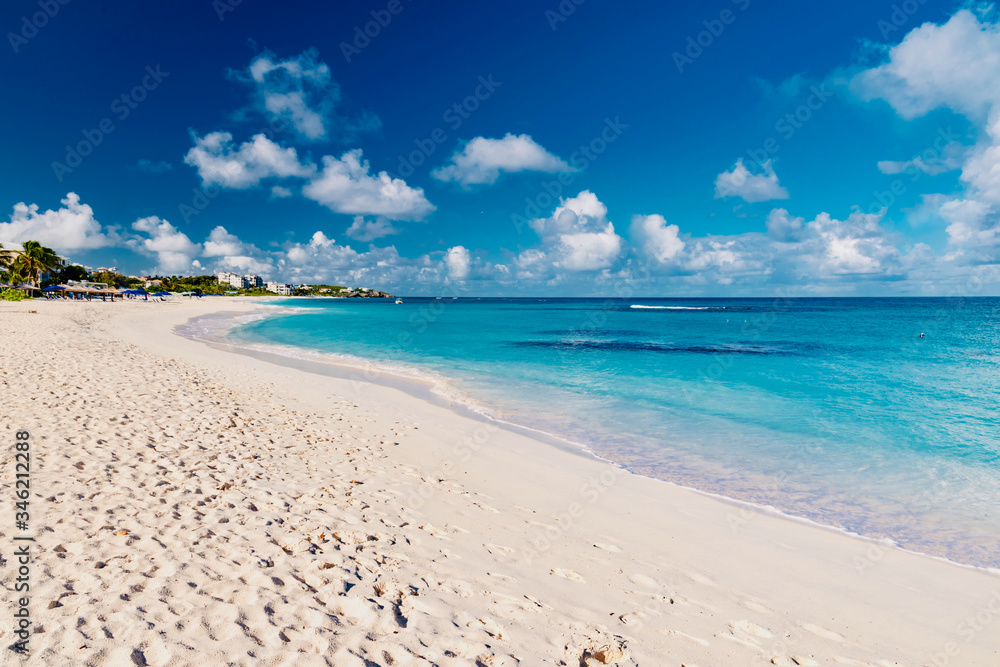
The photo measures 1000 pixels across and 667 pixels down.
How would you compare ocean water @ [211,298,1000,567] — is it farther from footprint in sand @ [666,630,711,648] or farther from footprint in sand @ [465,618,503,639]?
footprint in sand @ [465,618,503,639]

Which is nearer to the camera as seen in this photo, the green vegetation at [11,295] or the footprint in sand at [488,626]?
the footprint in sand at [488,626]

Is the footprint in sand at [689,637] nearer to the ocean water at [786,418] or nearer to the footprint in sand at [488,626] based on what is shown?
the footprint in sand at [488,626]

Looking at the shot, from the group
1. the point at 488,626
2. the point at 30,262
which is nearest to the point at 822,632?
the point at 488,626

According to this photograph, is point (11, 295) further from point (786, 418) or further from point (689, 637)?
point (786, 418)

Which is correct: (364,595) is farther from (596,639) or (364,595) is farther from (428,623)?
(596,639)

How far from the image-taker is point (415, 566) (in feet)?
17.1

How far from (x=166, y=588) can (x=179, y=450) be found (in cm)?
480

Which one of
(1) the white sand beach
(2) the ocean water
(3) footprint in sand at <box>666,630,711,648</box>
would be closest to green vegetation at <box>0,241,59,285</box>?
(2) the ocean water

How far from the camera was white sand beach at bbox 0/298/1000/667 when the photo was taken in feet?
12.9

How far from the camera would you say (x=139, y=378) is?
46.8ft

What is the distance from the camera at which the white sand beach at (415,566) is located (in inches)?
155

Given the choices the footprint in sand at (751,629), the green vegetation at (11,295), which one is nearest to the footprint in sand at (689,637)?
the footprint in sand at (751,629)

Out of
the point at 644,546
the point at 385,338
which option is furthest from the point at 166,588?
the point at 385,338

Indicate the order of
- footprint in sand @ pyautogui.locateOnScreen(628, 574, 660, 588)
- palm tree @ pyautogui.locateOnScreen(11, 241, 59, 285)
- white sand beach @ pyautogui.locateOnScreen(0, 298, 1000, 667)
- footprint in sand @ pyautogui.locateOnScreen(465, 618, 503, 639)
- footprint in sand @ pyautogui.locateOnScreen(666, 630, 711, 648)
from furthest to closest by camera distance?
palm tree @ pyautogui.locateOnScreen(11, 241, 59, 285) < footprint in sand @ pyautogui.locateOnScreen(628, 574, 660, 588) < footprint in sand @ pyautogui.locateOnScreen(666, 630, 711, 648) < footprint in sand @ pyautogui.locateOnScreen(465, 618, 503, 639) < white sand beach @ pyautogui.locateOnScreen(0, 298, 1000, 667)
